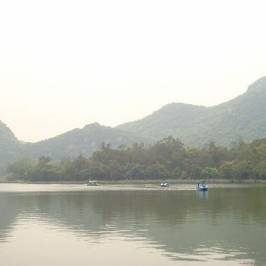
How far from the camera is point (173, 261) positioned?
22156 millimetres

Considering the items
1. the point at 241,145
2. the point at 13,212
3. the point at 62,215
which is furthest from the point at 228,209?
the point at 241,145

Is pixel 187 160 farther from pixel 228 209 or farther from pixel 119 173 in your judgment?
pixel 228 209

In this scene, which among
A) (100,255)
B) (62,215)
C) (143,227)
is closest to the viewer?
(100,255)

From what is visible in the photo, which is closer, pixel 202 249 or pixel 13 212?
pixel 202 249

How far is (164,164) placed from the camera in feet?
563

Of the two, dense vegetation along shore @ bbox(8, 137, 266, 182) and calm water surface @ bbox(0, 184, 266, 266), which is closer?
calm water surface @ bbox(0, 184, 266, 266)

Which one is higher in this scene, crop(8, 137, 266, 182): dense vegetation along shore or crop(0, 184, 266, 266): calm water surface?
crop(8, 137, 266, 182): dense vegetation along shore

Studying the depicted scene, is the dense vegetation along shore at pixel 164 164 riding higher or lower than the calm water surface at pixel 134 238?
higher

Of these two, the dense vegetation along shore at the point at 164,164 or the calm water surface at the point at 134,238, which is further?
the dense vegetation along shore at the point at 164,164

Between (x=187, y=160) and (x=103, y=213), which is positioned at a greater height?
(x=187, y=160)

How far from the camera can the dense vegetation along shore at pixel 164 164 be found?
142 meters

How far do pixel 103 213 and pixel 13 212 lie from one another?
8176mm

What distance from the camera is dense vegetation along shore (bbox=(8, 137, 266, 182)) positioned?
141500 millimetres

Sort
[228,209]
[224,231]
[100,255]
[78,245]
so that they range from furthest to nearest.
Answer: [228,209] → [224,231] → [78,245] → [100,255]
